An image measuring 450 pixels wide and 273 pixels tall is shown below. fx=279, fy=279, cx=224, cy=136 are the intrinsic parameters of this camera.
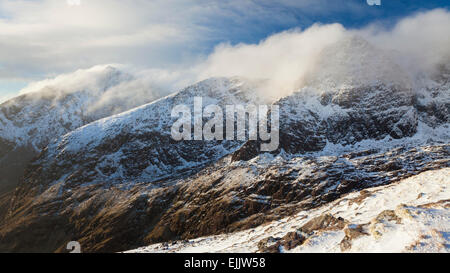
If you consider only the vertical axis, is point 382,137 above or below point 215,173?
above

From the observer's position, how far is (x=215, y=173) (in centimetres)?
17725

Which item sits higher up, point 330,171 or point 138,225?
point 330,171

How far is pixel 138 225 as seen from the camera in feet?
498

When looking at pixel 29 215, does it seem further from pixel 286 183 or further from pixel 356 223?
pixel 356 223
